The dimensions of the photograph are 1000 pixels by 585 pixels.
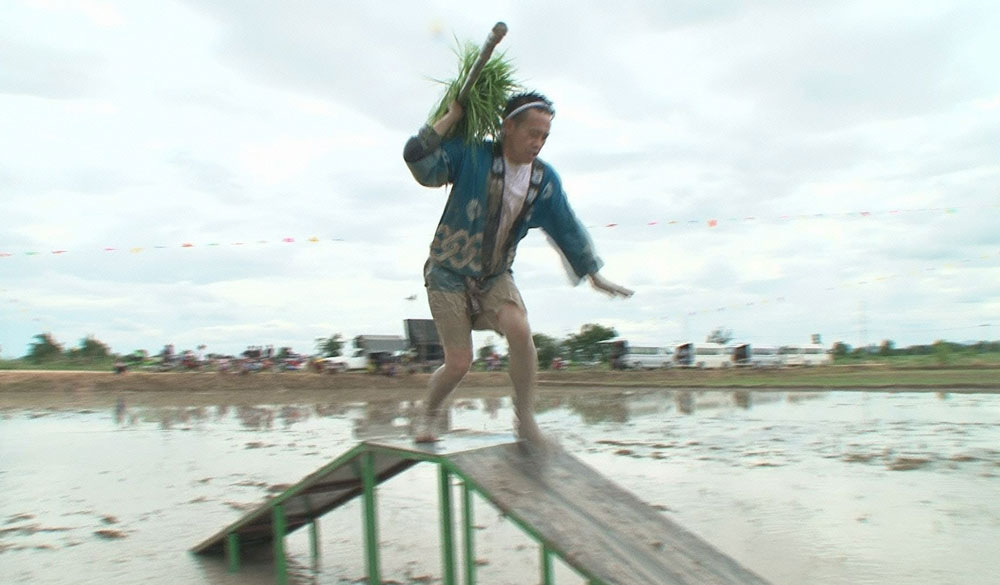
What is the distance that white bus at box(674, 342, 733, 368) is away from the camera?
36344mm

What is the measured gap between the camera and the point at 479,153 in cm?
361

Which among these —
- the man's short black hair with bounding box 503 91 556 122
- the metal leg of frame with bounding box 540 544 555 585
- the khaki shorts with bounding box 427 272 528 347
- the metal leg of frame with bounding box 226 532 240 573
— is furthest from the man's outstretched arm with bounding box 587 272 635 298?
the metal leg of frame with bounding box 226 532 240 573

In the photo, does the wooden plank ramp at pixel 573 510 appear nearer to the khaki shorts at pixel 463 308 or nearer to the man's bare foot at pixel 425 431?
the man's bare foot at pixel 425 431

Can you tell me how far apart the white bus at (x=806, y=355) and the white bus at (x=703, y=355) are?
294 cm

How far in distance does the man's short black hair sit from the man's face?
0.02 m

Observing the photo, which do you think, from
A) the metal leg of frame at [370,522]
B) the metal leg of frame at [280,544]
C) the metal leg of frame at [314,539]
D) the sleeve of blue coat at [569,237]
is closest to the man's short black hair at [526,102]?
the sleeve of blue coat at [569,237]

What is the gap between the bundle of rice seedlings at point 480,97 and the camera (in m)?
3.55

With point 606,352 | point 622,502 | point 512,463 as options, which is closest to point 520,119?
point 512,463

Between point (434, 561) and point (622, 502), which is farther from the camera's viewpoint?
point (434, 561)

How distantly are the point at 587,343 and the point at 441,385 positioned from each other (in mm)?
32084

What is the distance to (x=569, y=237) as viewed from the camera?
395 centimetres

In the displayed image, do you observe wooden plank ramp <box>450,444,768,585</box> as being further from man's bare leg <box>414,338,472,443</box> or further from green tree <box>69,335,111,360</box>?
green tree <box>69,335,111,360</box>

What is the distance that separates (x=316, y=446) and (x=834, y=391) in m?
12.8

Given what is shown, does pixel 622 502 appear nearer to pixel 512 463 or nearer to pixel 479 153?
pixel 512 463
